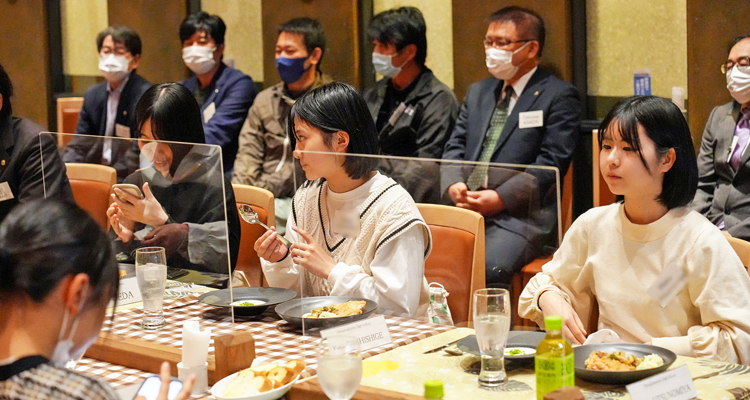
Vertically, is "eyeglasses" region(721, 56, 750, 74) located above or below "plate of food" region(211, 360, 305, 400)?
above

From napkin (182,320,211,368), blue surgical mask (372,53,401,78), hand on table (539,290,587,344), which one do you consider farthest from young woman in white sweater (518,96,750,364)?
blue surgical mask (372,53,401,78)

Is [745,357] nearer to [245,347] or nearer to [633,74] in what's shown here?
[245,347]

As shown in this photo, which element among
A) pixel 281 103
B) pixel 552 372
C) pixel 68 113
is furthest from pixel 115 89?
pixel 552 372

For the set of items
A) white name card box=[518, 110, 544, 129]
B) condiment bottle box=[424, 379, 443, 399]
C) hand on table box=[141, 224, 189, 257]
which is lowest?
condiment bottle box=[424, 379, 443, 399]

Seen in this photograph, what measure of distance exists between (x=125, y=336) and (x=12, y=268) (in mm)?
741

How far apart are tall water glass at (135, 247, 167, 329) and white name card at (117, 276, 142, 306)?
0.03 metres

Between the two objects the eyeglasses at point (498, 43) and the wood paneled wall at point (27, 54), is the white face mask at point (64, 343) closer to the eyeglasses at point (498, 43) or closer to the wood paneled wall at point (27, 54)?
the eyeglasses at point (498, 43)

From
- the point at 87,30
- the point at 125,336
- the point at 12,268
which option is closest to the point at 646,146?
the point at 125,336

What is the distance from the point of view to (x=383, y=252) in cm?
221

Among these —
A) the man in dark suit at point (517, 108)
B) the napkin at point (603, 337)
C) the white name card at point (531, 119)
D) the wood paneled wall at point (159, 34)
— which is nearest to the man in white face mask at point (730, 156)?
the man in dark suit at point (517, 108)

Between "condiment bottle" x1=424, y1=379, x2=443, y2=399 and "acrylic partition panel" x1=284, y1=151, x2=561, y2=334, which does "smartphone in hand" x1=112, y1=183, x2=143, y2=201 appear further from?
"condiment bottle" x1=424, y1=379, x2=443, y2=399

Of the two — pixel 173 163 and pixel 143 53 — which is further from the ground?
pixel 143 53

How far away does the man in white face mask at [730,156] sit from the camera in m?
3.60

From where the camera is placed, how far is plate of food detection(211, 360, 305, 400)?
1605mm
